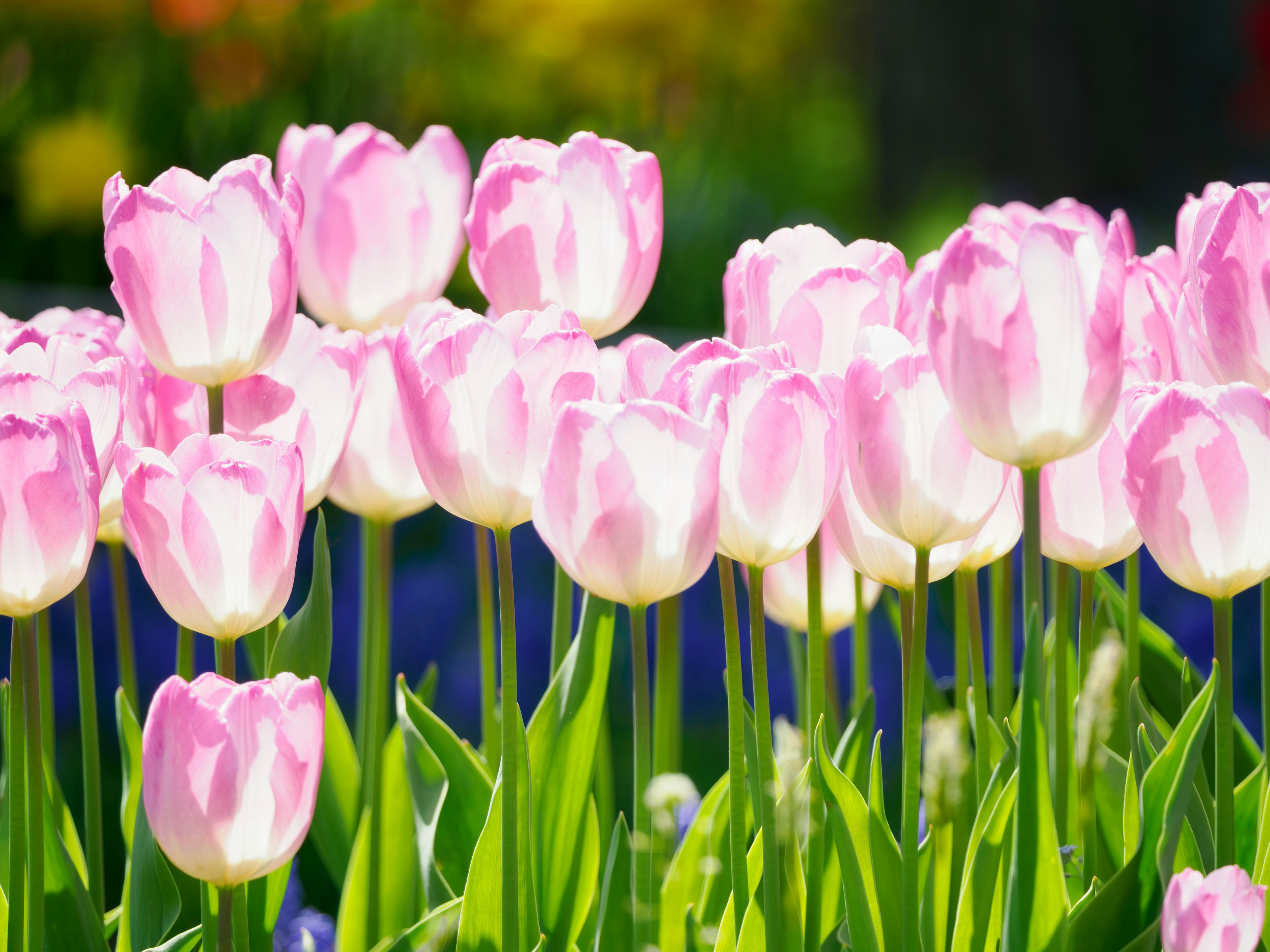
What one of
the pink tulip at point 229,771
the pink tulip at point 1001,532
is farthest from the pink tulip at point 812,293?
the pink tulip at point 229,771

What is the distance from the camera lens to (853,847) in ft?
2.13

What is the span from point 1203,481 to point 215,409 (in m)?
0.51

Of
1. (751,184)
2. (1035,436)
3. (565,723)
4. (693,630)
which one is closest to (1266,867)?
(1035,436)

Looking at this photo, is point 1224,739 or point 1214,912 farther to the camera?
point 1224,739

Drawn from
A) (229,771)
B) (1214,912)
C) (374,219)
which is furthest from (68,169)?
(1214,912)

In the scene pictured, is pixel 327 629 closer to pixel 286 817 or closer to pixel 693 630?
pixel 286 817

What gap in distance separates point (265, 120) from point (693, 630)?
2.11 meters

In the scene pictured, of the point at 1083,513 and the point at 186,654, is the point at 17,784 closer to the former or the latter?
the point at 186,654

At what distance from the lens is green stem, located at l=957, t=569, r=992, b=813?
736mm

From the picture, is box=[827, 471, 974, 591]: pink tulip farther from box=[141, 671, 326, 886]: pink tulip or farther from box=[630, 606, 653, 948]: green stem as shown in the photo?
box=[141, 671, 326, 886]: pink tulip

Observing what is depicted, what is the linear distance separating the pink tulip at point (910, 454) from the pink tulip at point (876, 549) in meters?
0.05

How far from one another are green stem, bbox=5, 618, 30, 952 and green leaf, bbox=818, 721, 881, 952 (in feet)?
1.20

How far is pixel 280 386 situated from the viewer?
2.52ft

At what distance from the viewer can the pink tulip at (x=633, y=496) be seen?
0.56 m
